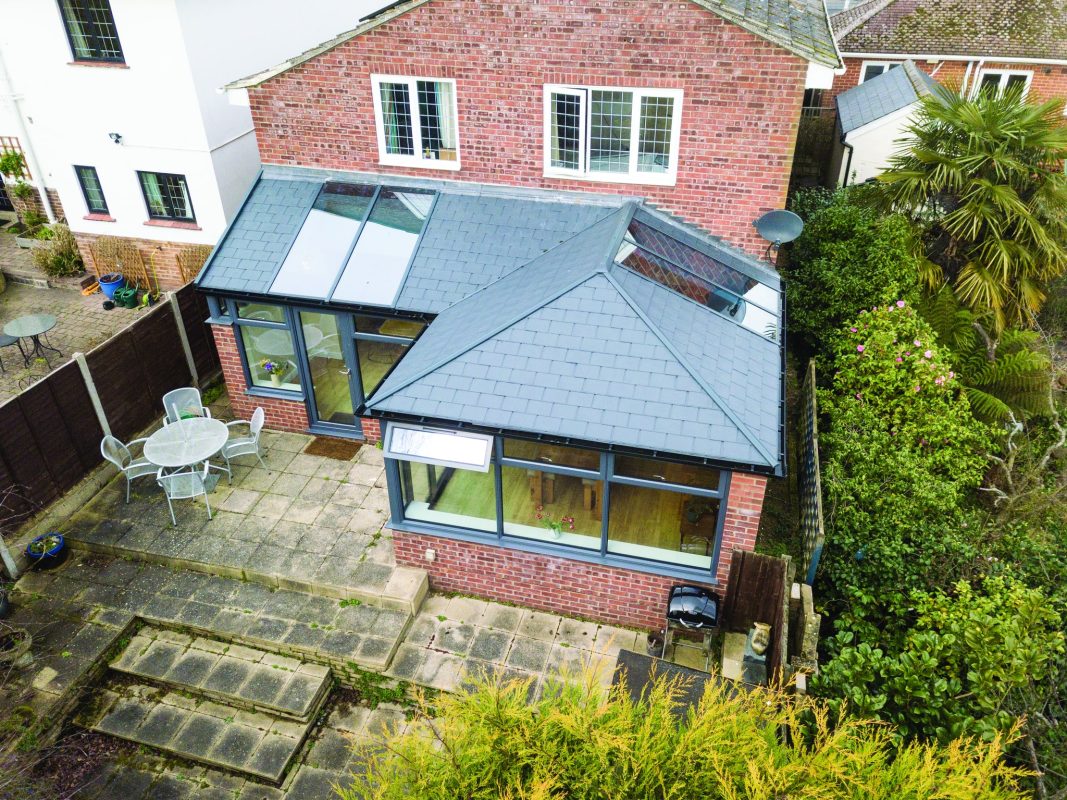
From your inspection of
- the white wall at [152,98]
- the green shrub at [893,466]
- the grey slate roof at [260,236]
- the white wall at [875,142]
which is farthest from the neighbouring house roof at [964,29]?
the grey slate roof at [260,236]

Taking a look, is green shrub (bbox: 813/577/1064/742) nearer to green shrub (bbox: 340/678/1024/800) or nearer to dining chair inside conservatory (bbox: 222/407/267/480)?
green shrub (bbox: 340/678/1024/800)

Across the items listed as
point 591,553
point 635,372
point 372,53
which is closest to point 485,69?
point 372,53

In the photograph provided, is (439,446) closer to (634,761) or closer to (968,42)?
(634,761)

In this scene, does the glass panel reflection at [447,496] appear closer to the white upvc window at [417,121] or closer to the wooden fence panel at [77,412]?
the white upvc window at [417,121]

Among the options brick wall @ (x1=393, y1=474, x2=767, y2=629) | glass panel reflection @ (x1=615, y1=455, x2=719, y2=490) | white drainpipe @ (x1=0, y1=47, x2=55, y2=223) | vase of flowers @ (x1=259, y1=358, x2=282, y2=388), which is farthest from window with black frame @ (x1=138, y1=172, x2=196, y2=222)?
glass panel reflection @ (x1=615, y1=455, x2=719, y2=490)

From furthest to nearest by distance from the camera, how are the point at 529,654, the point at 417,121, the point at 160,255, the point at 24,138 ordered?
the point at 24,138, the point at 160,255, the point at 417,121, the point at 529,654

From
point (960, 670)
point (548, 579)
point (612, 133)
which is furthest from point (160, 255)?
point (960, 670)

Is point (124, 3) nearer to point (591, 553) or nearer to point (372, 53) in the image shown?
point (372, 53)
